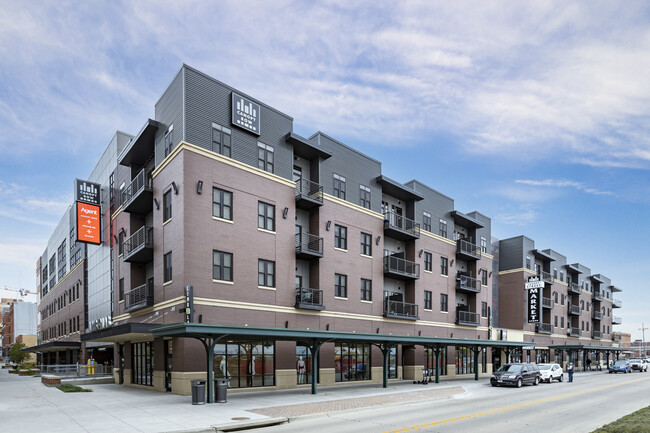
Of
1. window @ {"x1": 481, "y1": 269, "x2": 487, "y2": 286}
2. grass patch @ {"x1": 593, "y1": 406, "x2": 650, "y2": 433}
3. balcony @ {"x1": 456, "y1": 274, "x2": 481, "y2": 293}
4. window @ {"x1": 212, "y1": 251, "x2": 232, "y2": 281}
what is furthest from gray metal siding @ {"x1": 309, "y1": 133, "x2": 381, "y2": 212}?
grass patch @ {"x1": 593, "y1": 406, "x2": 650, "y2": 433}

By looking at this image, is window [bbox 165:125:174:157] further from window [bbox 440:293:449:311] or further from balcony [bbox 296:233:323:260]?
window [bbox 440:293:449:311]

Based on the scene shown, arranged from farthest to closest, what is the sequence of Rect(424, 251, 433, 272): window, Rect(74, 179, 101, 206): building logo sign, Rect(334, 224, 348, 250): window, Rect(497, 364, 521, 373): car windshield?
1. Rect(424, 251, 433, 272): window
2. Rect(74, 179, 101, 206): building logo sign
3. Rect(334, 224, 348, 250): window
4. Rect(497, 364, 521, 373): car windshield

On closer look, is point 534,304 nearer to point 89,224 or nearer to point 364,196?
point 364,196

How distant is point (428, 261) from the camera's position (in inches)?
1781

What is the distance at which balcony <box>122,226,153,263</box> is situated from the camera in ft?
102

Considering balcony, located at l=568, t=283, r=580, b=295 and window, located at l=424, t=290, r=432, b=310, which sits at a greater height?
window, located at l=424, t=290, r=432, b=310

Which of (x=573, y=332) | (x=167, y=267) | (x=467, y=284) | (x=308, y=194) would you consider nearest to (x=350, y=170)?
(x=308, y=194)

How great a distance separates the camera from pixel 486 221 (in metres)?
56.2

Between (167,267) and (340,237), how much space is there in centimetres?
1258

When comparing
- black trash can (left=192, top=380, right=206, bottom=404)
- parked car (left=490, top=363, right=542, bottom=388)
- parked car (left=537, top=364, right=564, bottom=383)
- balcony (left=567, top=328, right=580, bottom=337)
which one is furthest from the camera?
balcony (left=567, top=328, right=580, bottom=337)

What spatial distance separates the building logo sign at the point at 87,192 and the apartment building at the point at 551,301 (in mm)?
44193

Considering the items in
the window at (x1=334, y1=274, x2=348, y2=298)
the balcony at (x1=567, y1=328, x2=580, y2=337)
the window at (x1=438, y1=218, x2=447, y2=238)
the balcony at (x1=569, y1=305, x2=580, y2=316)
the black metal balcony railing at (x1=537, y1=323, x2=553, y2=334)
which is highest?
the window at (x1=438, y1=218, x2=447, y2=238)

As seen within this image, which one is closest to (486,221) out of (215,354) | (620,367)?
(620,367)

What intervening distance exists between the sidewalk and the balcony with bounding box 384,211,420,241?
45.0ft
